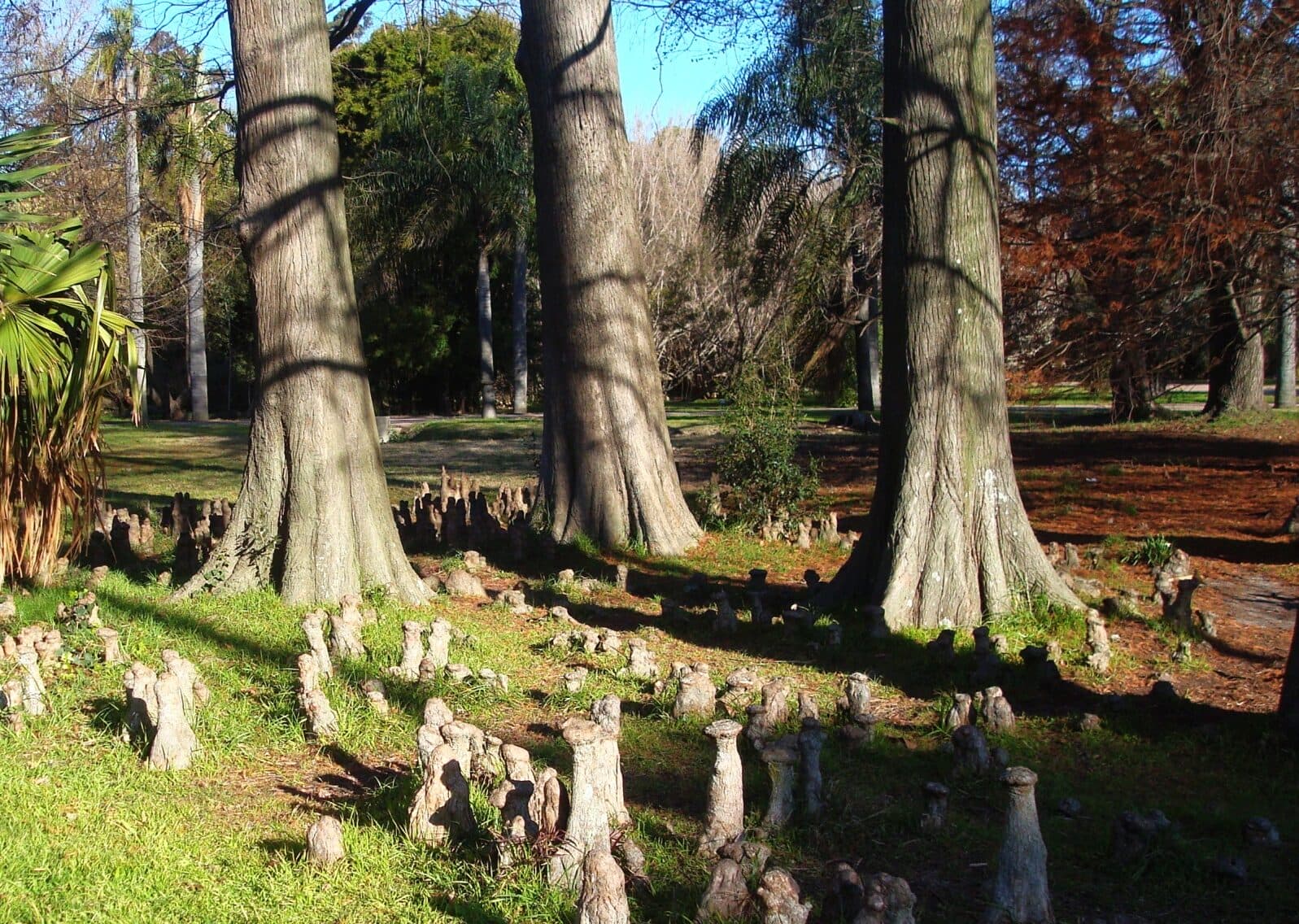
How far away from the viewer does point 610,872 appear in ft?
9.87

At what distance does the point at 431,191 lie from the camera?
87.6 feet

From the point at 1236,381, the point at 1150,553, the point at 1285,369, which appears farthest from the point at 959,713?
the point at 1285,369

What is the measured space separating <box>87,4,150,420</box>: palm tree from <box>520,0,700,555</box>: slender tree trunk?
11.3ft

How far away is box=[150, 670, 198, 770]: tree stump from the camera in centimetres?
464

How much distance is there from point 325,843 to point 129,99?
13117 millimetres

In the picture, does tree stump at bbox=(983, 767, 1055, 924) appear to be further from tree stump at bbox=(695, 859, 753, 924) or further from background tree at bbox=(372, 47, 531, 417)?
background tree at bbox=(372, 47, 531, 417)

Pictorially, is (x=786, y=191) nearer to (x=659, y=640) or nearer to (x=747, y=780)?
(x=659, y=640)

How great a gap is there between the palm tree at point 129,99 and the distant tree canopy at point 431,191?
4.31 m

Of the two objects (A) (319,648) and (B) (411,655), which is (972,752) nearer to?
(B) (411,655)

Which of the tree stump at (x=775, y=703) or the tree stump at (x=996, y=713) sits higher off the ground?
the tree stump at (x=775, y=703)

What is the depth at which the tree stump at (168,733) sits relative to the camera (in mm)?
4641

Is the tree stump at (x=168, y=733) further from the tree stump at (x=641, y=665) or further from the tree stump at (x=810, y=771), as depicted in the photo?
the tree stump at (x=810, y=771)

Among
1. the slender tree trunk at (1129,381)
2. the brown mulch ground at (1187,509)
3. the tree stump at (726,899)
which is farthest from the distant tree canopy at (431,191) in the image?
the tree stump at (726,899)

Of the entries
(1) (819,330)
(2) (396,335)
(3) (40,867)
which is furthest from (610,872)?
(2) (396,335)
